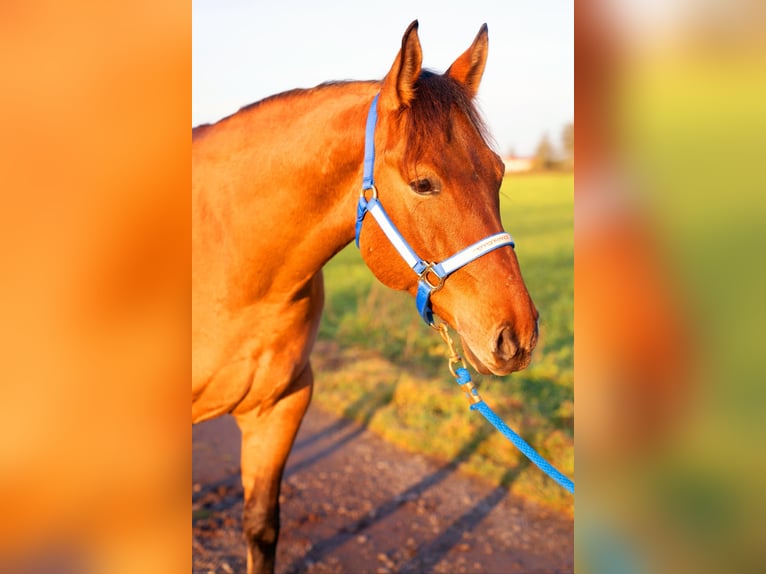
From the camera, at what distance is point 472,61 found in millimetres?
2400

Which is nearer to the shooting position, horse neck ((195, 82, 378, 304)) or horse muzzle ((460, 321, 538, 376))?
horse muzzle ((460, 321, 538, 376))

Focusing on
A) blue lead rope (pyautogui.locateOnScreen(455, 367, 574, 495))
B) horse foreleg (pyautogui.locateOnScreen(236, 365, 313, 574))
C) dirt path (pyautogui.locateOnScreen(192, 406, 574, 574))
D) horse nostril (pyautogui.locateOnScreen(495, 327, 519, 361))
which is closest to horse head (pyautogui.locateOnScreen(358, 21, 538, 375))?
horse nostril (pyautogui.locateOnScreen(495, 327, 519, 361))

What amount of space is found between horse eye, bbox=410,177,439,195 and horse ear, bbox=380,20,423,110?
26cm

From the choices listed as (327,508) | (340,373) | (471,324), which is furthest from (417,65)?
(340,373)

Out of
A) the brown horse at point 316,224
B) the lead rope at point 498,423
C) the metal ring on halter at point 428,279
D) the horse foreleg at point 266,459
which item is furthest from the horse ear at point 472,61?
the horse foreleg at point 266,459

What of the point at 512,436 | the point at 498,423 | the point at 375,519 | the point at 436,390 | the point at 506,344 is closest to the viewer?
the point at 512,436

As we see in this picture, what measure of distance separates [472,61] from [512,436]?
1399 millimetres

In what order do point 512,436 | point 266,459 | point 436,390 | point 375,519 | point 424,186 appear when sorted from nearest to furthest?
point 512,436 → point 424,186 → point 266,459 → point 375,519 → point 436,390

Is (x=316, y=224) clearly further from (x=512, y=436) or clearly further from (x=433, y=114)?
(x=512, y=436)

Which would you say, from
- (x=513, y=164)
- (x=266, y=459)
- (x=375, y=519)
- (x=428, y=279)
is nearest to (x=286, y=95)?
(x=428, y=279)

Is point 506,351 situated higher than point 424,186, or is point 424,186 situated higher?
point 424,186

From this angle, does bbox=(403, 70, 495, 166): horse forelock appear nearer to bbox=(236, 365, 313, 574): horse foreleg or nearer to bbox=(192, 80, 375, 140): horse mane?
bbox=(192, 80, 375, 140): horse mane

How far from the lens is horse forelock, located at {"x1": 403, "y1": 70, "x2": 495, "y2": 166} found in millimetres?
2062
